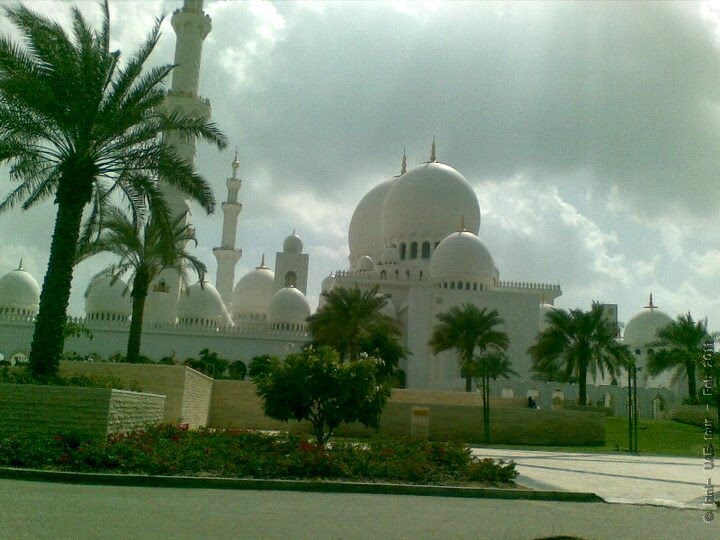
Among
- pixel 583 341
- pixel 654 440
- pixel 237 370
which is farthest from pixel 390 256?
pixel 654 440

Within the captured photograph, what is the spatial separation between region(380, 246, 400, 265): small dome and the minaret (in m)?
10.0

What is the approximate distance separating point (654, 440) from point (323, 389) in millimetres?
16682

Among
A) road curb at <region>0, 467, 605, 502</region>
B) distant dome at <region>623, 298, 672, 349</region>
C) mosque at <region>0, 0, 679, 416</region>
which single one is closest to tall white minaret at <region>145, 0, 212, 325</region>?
mosque at <region>0, 0, 679, 416</region>

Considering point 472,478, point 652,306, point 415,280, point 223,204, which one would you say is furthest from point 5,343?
point 652,306

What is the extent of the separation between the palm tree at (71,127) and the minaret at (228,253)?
36.6m

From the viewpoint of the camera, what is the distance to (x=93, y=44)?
14.1 m

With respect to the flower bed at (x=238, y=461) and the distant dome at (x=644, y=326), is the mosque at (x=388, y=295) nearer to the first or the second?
the distant dome at (x=644, y=326)

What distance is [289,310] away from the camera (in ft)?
152

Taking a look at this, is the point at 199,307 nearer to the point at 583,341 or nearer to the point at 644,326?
the point at 583,341

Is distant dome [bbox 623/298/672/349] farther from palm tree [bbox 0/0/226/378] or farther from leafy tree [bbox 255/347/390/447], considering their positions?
palm tree [bbox 0/0/226/378]

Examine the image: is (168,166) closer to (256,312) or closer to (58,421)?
(58,421)

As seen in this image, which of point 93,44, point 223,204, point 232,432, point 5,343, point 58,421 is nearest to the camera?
point 58,421

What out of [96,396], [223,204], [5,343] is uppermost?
[223,204]

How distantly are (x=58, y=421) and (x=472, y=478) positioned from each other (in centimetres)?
633
